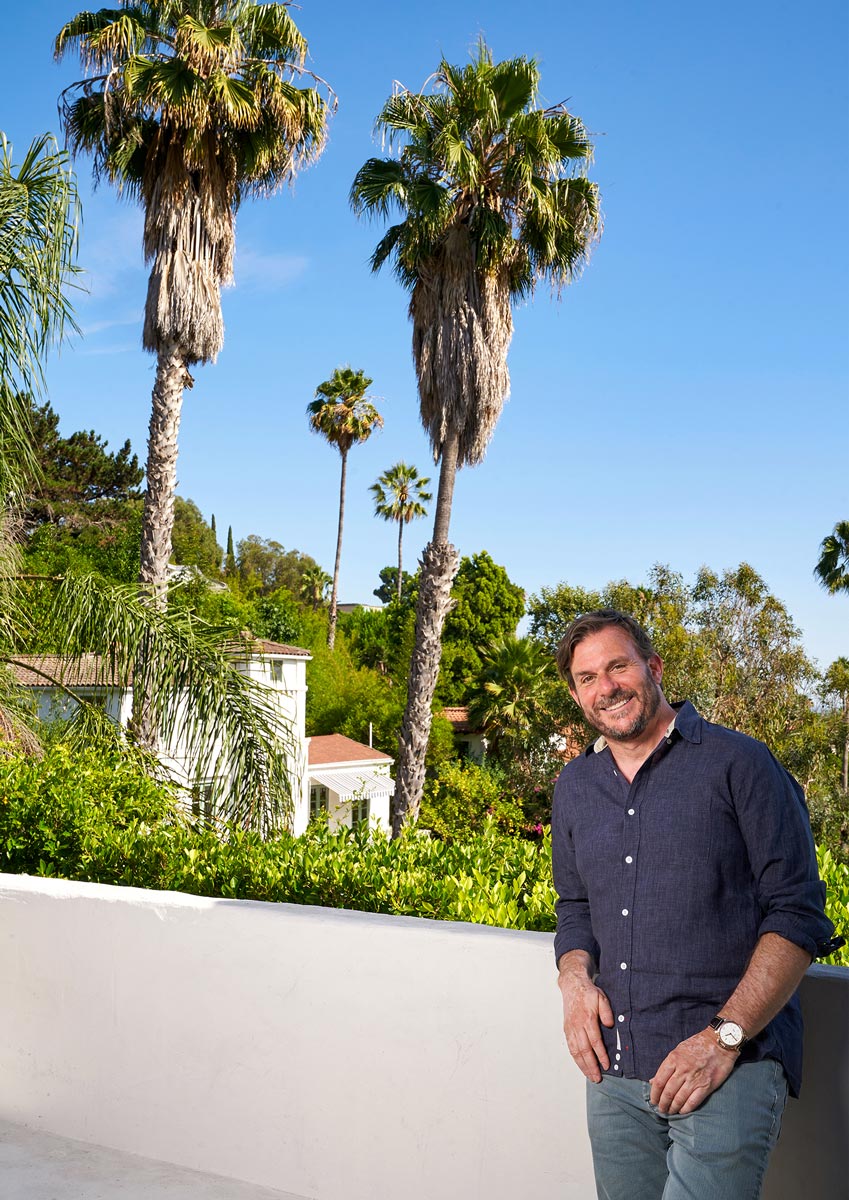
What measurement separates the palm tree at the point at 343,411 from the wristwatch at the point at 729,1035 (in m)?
40.9

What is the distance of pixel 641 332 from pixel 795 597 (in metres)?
38.3

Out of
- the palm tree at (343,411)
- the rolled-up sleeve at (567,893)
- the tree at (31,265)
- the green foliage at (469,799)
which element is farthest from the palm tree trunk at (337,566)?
the rolled-up sleeve at (567,893)

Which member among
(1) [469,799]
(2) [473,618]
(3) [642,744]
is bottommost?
(1) [469,799]

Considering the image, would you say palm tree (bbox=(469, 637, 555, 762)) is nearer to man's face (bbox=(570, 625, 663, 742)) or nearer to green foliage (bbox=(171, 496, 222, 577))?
green foliage (bbox=(171, 496, 222, 577))

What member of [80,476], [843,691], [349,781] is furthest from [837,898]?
[80,476]

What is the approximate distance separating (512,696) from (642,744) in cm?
3058

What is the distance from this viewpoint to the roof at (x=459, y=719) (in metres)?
34.3

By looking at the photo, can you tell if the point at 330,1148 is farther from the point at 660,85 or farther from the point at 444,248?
the point at 660,85

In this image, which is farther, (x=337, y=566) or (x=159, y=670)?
(x=337, y=566)

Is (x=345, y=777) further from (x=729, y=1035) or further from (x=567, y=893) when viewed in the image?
(x=729, y=1035)

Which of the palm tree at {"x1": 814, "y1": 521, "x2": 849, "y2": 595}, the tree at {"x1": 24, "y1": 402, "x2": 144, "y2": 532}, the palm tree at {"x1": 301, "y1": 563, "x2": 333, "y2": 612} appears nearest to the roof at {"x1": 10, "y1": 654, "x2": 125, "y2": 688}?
the tree at {"x1": 24, "y1": 402, "x2": 144, "y2": 532}

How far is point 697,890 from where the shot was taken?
194 centimetres

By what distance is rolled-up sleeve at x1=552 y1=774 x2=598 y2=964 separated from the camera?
222cm

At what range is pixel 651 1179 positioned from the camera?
2.00 metres
